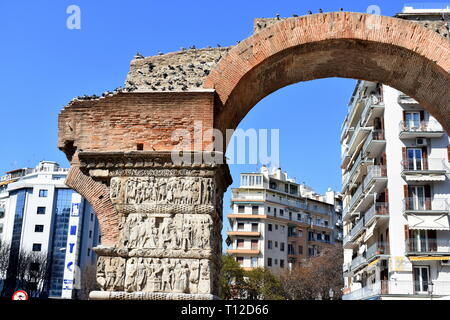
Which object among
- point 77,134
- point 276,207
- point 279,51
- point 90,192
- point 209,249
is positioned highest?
point 276,207

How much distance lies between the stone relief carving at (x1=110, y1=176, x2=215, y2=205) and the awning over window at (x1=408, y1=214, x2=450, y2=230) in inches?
647

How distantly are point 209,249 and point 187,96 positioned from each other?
2314 mm

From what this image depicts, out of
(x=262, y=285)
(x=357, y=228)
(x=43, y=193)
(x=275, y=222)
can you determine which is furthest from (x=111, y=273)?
(x=43, y=193)

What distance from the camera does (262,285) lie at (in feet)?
137

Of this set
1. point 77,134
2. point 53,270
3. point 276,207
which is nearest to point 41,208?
point 53,270

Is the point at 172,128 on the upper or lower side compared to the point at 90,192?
upper

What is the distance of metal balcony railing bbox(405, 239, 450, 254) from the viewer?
860 inches

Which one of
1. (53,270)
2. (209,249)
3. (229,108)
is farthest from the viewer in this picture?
(53,270)

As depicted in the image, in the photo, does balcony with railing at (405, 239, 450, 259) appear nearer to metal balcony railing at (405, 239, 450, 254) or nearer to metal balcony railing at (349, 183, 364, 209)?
metal balcony railing at (405, 239, 450, 254)

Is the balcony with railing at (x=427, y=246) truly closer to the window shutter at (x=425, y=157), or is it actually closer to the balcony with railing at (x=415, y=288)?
the balcony with railing at (x=415, y=288)

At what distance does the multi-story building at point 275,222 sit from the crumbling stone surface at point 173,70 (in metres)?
40.4

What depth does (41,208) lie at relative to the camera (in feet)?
174

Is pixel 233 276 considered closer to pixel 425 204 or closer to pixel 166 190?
pixel 425 204
